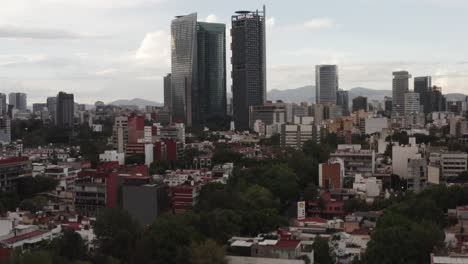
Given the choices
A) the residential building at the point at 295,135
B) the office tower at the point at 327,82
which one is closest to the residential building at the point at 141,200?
the residential building at the point at 295,135

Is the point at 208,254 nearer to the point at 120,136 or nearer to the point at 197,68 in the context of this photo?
the point at 120,136

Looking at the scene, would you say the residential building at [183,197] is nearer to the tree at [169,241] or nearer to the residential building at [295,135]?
the tree at [169,241]

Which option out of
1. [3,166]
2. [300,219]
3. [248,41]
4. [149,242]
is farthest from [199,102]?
[149,242]

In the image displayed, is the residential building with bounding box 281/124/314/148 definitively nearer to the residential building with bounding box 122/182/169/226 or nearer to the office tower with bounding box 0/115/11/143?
the office tower with bounding box 0/115/11/143

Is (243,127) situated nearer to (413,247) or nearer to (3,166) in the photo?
(3,166)

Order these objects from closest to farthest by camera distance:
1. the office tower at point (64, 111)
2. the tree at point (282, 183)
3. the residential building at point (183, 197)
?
1. the residential building at point (183, 197)
2. the tree at point (282, 183)
3. the office tower at point (64, 111)

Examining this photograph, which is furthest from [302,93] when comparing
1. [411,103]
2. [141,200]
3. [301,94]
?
[141,200]

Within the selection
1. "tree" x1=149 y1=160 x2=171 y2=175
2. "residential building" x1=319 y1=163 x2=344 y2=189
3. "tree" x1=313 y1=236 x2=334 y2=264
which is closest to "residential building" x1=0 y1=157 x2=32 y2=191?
"tree" x1=149 y1=160 x2=171 y2=175
